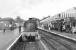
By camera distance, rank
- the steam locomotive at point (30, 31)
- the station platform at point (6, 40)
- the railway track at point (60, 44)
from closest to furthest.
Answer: the railway track at point (60, 44)
the station platform at point (6, 40)
the steam locomotive at point (30, 31)

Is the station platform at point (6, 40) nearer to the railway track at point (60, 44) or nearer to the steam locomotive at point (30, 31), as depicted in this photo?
the steam locomotive at point (30, 31)

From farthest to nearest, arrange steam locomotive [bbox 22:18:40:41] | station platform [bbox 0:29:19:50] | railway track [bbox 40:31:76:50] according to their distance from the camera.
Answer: steam locomotive [bbox 22:18:40:41] → station platform [bbox 0:29:19:50] → railway track [bbox 40:31:76:50]

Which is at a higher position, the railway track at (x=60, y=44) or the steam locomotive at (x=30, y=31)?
the steam locomotive at (x=30, y=31)

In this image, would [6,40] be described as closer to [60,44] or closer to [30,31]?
[30,31]

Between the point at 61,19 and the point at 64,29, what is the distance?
2.60 metres

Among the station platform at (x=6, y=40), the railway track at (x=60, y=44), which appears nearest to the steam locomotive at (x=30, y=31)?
the railway track at (x=60, y=44)

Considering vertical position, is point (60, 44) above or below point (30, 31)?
below

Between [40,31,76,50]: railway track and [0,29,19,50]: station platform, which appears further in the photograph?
[0,29,19,50]: station platform

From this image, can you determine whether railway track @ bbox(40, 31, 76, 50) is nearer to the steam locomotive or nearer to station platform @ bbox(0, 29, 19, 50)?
the steam locomotive

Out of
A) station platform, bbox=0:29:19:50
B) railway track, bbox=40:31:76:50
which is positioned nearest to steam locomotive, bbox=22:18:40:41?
railway track, bbox=40:31:76:50

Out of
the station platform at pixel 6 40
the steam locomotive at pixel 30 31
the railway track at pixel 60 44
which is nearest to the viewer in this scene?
the railway track at pixel 60 44

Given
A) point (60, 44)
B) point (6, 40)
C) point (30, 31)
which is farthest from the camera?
point (6, 40)

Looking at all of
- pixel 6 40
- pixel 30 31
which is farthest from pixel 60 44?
pixel 6 40

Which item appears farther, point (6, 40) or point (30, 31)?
point (6, 40)
